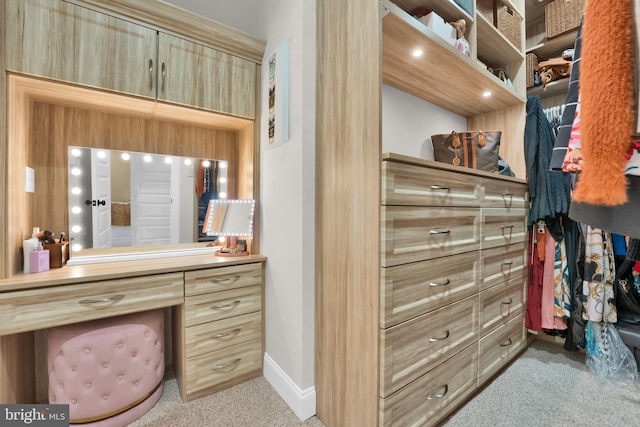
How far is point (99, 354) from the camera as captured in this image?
4.16ft

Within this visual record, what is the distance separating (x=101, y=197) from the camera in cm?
168

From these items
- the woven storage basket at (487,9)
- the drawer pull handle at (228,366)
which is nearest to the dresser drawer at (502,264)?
the drawer pull handle at (228,366)

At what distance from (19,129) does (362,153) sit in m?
1.62

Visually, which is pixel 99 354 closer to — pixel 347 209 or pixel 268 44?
pixel 347 209

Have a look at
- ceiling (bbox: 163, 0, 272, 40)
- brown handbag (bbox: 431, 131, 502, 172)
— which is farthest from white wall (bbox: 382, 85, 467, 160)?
ceiling (bbox: 163, 0, 272, 40)

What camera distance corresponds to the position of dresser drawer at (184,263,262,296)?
4.96ft

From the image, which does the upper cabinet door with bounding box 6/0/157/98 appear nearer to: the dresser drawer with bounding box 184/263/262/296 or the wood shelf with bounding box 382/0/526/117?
the dresser drawer with bounding box 184/263/262/296

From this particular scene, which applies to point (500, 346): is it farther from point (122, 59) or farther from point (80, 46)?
point (80, 46)

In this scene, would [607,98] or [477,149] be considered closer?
[607,98]

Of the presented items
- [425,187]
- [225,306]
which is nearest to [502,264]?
[425,187]

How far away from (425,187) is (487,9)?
1651mm

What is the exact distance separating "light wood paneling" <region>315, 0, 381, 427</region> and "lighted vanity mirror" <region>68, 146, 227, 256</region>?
1.01 metres

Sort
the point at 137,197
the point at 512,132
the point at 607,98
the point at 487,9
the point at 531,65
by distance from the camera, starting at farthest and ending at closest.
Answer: the point at 531,65 < the point at 512,132 < the point at 487,9 < the point at 137,197 < the point at 607,98

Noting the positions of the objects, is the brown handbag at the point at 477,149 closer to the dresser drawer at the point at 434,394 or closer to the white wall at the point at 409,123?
the white wall at the point at 409,123
